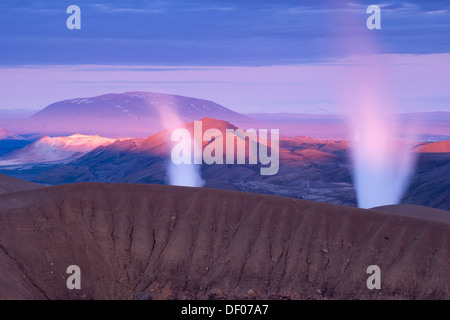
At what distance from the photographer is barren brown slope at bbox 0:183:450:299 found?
53.0 meters

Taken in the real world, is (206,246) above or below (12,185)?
below

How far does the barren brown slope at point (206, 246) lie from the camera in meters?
53.0

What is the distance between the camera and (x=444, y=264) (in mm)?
53188

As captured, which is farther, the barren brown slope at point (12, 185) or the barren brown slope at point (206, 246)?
the barren brown slope at point (12, 185)

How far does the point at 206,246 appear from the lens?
192 feet

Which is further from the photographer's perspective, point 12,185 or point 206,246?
point 12,185

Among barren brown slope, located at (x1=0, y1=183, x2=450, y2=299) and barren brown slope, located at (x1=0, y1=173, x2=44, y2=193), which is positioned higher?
barren brown slope, located at (x1=0, y1=173, x2=44, y2=193)

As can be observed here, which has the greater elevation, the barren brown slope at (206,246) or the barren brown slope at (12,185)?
the barren brown slope at (12,185)

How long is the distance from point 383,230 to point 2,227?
32131 millimetres

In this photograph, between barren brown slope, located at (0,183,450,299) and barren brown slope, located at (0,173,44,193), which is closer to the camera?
barren brown slope, located at (0,183,450,299)
